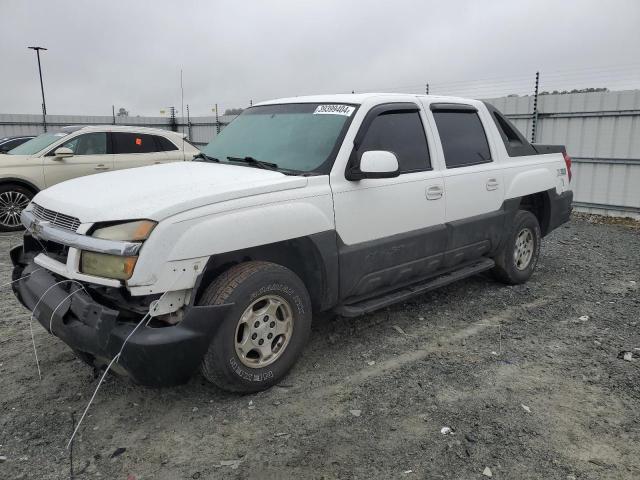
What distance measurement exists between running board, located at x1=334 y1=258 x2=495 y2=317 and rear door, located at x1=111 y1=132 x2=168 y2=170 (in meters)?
6.75

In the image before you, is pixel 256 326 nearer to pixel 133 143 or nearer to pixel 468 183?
pixel 468 183

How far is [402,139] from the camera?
167 inches

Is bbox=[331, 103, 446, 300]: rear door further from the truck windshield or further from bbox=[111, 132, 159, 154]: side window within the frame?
bbox=[111, 132, 159, 154]: side window

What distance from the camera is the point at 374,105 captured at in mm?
4082

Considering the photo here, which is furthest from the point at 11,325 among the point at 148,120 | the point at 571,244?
the point at 148,120

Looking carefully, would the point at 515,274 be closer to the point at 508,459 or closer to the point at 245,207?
the point at 508,459

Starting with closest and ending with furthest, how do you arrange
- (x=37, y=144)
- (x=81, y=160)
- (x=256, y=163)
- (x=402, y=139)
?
(x=256, y=163) < (x=402, y=139) < (x=81, y=160) < (x=37, y=144)

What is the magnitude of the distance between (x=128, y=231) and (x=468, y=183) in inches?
120

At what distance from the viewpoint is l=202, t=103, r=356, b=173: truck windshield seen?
3801mm

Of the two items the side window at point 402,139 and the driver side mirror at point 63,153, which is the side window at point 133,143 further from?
the side window at point 402,139

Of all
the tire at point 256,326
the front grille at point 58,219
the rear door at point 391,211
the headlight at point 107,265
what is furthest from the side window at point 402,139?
the front grille at point 58,219

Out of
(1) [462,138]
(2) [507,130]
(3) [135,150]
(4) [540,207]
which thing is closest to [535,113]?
(4) [540,207]

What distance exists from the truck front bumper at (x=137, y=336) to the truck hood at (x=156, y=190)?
19.6 inches

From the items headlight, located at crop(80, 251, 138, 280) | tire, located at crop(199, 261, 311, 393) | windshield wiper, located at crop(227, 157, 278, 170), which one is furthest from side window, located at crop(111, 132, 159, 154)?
tire, located at crop(199, 261, 311, 393)
